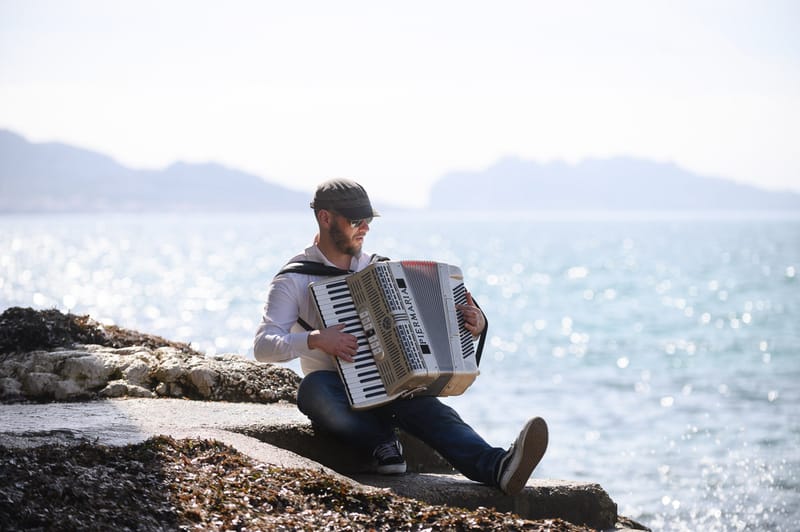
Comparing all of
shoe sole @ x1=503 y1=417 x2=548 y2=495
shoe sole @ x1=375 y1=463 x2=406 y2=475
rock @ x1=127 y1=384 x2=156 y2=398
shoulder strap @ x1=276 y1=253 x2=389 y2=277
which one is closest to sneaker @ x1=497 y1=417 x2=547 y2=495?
shoe sole @ x1=503 y1=417 x2=548 y2=495

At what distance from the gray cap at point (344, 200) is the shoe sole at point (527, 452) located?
61.0 inches

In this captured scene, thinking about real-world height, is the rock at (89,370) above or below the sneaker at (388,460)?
above

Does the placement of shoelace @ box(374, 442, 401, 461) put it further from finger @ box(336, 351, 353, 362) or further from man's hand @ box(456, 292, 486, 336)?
man's hand @ box(456, 292, 486, 336)

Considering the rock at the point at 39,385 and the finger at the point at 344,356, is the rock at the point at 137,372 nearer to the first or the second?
the rock at the point at 39,385

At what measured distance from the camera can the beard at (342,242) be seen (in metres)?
6.34

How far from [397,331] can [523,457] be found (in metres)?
0.93

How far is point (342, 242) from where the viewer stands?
6.36 m

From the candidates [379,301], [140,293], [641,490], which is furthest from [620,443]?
[140,293]

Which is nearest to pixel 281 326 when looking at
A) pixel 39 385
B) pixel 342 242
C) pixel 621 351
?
pixel 342 242

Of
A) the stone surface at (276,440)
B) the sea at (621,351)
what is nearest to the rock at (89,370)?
the stone surface at (276,440)

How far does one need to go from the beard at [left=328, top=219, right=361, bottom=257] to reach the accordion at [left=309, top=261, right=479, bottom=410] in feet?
0.99

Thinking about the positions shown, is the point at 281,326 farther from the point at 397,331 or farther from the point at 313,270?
the point at 397,331

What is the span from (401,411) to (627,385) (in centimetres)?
1338

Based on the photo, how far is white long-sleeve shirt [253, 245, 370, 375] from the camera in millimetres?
6043
